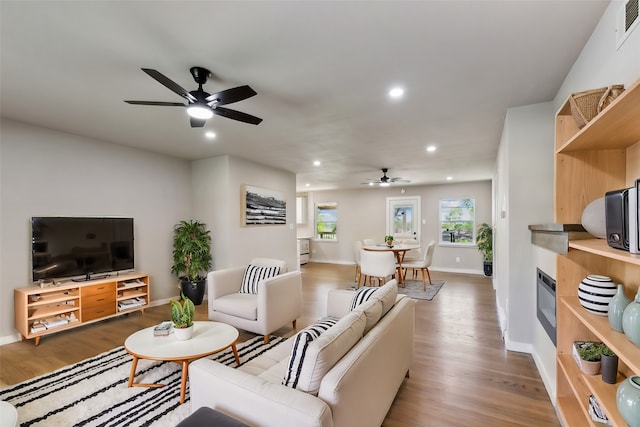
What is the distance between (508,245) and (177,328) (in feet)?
10.3

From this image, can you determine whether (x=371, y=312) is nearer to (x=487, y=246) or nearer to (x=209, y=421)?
(x=209, y=421)

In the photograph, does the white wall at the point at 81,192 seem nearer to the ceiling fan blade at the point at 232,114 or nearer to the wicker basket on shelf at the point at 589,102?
the ceiling fan blade at the point at 232,114

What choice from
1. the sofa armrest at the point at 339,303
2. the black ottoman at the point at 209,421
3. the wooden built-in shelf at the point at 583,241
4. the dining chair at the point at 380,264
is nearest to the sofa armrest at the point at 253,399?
the black ottoman at the point at 209,421

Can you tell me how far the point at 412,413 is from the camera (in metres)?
2.08

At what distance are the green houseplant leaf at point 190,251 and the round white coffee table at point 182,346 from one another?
229 cm

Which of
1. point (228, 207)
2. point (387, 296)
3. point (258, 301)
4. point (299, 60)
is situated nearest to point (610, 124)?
point (387, 296)

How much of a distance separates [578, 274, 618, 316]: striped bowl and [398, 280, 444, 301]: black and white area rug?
151 inches

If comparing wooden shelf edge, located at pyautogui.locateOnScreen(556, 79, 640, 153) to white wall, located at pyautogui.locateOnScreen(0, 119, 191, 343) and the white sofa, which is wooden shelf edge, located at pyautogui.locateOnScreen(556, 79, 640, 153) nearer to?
the white sofa

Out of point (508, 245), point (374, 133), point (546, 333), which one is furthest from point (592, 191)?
point (374, 133)

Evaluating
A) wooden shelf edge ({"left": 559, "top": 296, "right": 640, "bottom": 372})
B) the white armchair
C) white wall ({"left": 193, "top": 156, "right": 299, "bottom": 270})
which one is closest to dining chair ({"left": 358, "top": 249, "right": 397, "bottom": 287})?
white wall ({"left": 193, "top": 156, "right": 299, "bottom": 270})

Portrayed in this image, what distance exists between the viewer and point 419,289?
19.1 feet

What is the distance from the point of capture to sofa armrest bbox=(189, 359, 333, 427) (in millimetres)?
1197

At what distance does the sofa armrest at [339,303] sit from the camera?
2736 millimetres

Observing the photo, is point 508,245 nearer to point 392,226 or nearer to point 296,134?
point 296,134
